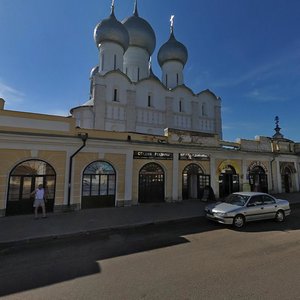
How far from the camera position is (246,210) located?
10133mm

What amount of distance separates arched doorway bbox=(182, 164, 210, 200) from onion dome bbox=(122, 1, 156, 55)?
85.4 ft

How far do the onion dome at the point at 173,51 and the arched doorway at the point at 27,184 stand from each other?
98.2 ft

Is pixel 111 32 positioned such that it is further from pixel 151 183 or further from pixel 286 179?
pixel 286 179

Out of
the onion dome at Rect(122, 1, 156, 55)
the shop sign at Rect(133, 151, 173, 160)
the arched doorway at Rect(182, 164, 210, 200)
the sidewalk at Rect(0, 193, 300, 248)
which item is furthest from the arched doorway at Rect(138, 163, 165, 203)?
the onion dome at Rect(122, 1, 156, 55)

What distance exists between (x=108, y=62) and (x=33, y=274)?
30436mm

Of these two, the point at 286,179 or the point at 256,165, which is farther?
the point at 286,179

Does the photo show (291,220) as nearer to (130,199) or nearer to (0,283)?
(130,199)

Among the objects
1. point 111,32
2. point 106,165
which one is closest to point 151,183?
point 106,165

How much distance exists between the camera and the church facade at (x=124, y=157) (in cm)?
1225

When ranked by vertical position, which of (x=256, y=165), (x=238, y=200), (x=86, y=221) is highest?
(x=256, y=165)

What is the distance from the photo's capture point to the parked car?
9.85 meters

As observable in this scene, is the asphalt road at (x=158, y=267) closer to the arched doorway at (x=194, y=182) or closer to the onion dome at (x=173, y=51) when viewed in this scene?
the arched doorway at (x=194, y=182)

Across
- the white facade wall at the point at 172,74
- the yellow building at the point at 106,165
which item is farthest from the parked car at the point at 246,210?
the white facade wall at the point at 172,74

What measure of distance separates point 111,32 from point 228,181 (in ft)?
84.5
